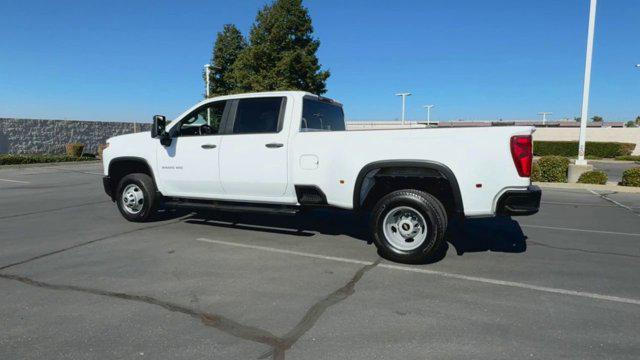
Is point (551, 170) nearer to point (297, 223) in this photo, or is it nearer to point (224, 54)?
point (297, 223)

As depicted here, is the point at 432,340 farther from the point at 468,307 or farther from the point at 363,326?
the point at 468,307

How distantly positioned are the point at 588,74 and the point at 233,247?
583 inches

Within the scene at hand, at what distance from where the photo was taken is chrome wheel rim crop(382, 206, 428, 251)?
5090mm

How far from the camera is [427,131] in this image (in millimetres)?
4867

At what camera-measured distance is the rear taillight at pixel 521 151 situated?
451 cm

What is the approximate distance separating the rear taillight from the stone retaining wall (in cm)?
2748

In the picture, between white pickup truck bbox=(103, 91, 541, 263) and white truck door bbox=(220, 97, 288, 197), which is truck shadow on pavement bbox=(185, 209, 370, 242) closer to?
white pickup truck bbox=(103, 91, 541, 263)

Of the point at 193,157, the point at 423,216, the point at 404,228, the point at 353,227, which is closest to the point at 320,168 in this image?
the point at 404,228

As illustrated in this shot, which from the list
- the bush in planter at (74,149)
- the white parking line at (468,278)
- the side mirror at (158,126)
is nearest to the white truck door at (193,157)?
the side mirror at (158,126)

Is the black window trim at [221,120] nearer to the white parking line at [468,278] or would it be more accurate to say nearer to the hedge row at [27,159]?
the white parking line at [468,278]

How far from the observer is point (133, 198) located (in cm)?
718

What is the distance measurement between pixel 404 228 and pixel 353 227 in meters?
2.08

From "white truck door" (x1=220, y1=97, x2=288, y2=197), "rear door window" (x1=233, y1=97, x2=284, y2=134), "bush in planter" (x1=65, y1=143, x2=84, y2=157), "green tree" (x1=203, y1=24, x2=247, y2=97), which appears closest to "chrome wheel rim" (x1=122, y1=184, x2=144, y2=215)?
"white truck door" (x1=220, y1=97, x2=288, y2=197)

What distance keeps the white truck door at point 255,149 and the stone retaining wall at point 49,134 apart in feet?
78.2
